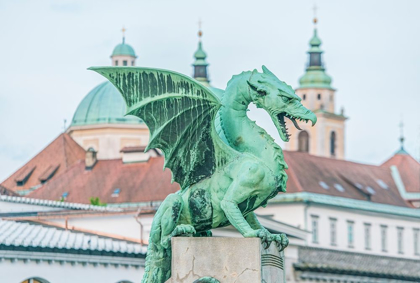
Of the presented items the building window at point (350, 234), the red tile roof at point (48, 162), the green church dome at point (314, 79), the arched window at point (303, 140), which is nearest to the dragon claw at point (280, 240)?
the building window at point (350, 234)

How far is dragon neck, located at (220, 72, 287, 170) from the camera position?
76.6 ft

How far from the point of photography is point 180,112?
78.0 feet

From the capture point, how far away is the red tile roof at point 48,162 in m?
135

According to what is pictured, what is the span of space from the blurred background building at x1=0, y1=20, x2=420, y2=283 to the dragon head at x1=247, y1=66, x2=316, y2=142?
34.6 meters

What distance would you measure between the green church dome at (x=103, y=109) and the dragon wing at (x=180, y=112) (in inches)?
4807

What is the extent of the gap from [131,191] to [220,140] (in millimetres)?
89428

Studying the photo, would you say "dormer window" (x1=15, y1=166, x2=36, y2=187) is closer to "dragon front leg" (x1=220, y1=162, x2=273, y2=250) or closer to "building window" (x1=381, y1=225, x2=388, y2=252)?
"building window" (x1=381, y1=225, x2=388, y2=252)

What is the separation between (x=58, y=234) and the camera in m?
59.6

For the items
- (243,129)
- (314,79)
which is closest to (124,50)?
(314,79)

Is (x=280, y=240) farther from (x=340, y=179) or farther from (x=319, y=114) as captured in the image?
(x=319, y=114)

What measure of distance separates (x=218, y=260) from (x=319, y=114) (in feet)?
491

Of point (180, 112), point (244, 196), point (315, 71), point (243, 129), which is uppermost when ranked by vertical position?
point (315, 71)

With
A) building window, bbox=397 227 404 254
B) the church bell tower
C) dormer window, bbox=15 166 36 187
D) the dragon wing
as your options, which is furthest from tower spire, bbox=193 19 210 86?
the dragon wing

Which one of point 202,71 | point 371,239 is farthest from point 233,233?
point 202,71
